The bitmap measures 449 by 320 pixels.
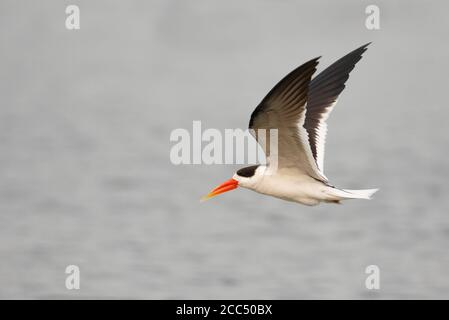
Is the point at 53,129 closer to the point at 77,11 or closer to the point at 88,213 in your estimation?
the point at 77,11

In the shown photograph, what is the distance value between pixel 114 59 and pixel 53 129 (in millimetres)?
3444

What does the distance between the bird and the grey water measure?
346 cm

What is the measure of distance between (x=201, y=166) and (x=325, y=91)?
30.0 feet

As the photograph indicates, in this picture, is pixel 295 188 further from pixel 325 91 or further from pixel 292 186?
pixel 325 91

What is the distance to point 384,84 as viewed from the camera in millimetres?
22109

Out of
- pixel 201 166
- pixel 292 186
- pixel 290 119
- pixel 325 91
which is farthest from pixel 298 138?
pixel 201 166

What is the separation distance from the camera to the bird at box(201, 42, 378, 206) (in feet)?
26.4

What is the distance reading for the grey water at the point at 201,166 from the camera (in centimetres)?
1352

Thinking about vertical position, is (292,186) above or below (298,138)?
below

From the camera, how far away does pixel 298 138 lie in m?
8.35

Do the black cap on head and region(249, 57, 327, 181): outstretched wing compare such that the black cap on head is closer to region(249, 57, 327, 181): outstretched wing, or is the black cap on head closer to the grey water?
region(249, 57, 327, 181): outstretched wing
